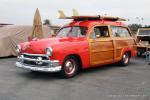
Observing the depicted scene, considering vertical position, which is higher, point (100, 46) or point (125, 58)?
point (100, 46)

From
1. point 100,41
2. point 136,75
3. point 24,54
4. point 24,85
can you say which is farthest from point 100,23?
point 24,85

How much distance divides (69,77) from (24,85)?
5.20 ft

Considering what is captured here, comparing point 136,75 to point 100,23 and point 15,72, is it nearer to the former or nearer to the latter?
point 100,23

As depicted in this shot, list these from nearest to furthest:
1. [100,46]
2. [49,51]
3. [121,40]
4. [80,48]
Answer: [49,51], [80,48], [100,46], [121,40]

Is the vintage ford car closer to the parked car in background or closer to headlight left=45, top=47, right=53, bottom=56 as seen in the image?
headlight left=45, top=47, right=53, bottom=56

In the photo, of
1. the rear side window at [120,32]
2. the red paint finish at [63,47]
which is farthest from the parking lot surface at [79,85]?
the rear side window at [120,32]

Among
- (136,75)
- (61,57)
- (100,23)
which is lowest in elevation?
(136,75)

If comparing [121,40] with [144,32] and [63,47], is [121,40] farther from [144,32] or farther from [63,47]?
[144,32]


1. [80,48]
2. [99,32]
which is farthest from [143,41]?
[80,48]

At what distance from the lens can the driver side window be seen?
9723 millimetres

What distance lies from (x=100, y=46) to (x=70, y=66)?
5.19 ft

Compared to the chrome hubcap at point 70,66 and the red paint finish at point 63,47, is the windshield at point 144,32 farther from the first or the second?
the chrome hubcap at point 70,66

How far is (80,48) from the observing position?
894 centimetres

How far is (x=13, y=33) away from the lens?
47.6 feet
